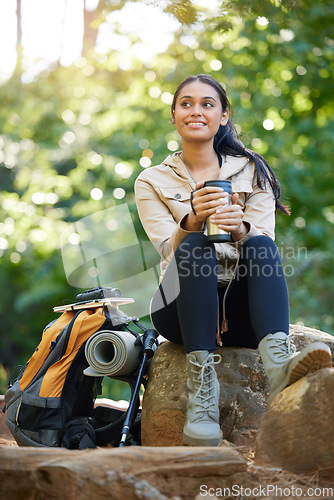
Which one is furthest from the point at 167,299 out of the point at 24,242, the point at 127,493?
the point at 24,242

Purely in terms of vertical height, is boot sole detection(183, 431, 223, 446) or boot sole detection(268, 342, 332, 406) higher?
boot sole detection(268, 342, 332, 406)

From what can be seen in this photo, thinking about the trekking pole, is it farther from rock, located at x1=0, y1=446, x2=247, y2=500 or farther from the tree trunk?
the tree trunk

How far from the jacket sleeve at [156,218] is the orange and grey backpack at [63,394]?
497 mm

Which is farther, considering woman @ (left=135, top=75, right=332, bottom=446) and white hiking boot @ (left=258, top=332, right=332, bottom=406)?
woman @ (left=135, top=75, right=332, bottom=446)

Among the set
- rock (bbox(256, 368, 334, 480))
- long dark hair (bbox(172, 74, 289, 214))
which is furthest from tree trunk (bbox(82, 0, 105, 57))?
rock (bbox(256, 368, 334, 480))

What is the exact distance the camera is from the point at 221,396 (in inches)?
105

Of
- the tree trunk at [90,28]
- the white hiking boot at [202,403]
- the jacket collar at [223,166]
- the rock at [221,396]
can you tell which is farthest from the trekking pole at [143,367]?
the tree trunk at [90,28]

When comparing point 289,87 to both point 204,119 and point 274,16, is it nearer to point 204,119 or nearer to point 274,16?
point 274,16

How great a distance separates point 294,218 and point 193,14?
17.8 feet

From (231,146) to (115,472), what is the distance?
2.00 meters

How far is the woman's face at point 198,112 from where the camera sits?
2.88 metres

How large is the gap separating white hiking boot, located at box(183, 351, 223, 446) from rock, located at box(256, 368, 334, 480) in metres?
0.28

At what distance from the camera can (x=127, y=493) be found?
1.52 meters

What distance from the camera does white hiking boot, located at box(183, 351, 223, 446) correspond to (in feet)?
7.17
